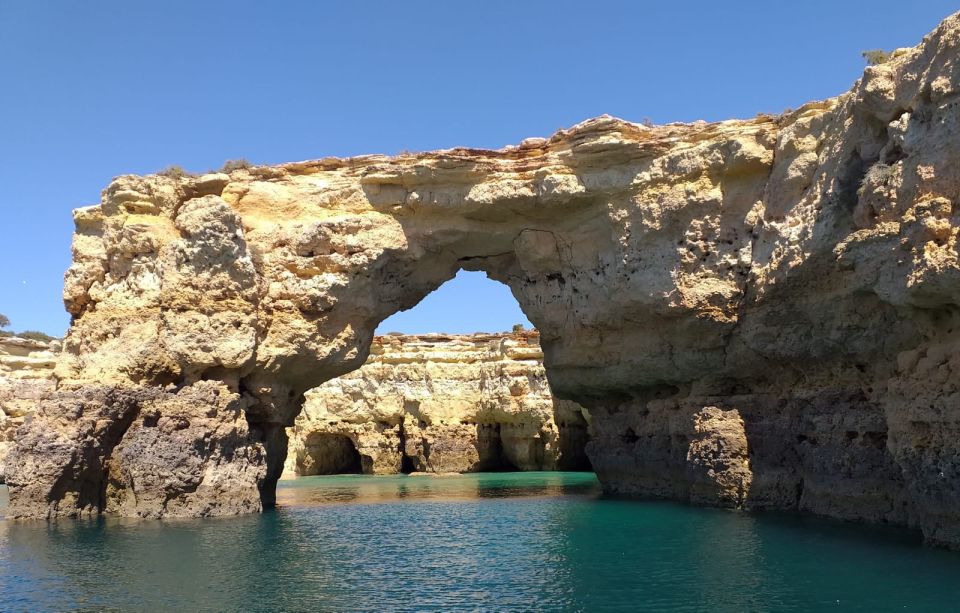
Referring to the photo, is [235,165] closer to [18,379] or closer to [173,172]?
[173,172]

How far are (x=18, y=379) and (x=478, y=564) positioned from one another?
124 feet

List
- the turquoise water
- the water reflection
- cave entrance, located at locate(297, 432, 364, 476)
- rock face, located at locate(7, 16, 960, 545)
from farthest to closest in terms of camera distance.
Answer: cave entrance, located at locate(297, 432, 364, 476)
the water reflection
rock face, located at locate(7, 16, 960, 545)
the turquoise water

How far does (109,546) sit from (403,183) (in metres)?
12.4

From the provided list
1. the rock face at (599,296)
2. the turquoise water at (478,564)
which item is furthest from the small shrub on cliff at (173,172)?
the turquoise water at (478,564)

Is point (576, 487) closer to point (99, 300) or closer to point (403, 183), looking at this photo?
point (403, 183)

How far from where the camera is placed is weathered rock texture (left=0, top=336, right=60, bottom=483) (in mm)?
38794

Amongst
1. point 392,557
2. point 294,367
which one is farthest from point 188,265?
point 392,557

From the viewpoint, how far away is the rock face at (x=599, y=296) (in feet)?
51.3

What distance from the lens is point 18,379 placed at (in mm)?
41344

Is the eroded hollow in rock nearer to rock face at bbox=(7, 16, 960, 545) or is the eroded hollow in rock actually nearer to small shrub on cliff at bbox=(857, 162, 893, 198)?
rock face at bbox=(7, 16, 960, 545)

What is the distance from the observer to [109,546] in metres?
14.7

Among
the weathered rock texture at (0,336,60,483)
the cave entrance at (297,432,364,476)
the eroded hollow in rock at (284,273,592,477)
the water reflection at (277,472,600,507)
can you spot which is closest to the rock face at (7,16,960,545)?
the water reflection at (277,472,600,507)

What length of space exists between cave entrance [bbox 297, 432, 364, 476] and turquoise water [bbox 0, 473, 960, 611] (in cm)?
2732

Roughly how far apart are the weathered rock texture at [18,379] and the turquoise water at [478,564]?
2432 centimetres
